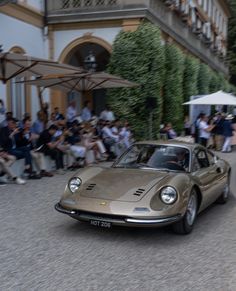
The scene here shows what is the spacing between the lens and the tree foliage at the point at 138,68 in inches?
696

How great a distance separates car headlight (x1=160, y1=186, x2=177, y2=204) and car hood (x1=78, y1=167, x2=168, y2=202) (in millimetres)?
210

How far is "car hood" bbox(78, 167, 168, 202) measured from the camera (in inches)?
239

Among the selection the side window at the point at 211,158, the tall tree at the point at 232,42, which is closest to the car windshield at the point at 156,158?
the side window at the point at 211,158

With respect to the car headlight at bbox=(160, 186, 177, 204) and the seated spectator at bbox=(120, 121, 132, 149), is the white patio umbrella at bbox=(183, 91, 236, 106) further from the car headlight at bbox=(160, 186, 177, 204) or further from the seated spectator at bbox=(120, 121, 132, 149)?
the car headlight at bbox=(160, 186, 177, 204)

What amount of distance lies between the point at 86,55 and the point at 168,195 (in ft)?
59.0

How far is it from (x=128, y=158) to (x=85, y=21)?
12760mm

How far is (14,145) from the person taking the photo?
34.0 feet

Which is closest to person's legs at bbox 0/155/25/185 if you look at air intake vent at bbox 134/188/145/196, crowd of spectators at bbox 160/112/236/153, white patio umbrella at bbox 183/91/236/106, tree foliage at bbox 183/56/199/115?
air intake vent at bbox 134/188/145/196

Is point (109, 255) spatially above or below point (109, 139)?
below

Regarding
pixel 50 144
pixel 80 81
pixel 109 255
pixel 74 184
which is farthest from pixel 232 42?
pixel 109 255

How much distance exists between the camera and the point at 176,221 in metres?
5.93

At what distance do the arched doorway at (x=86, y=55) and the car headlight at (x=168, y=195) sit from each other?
12.2m

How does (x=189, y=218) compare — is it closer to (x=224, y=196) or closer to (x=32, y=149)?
(x=224, y=196)

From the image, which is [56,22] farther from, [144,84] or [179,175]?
[179,175]
